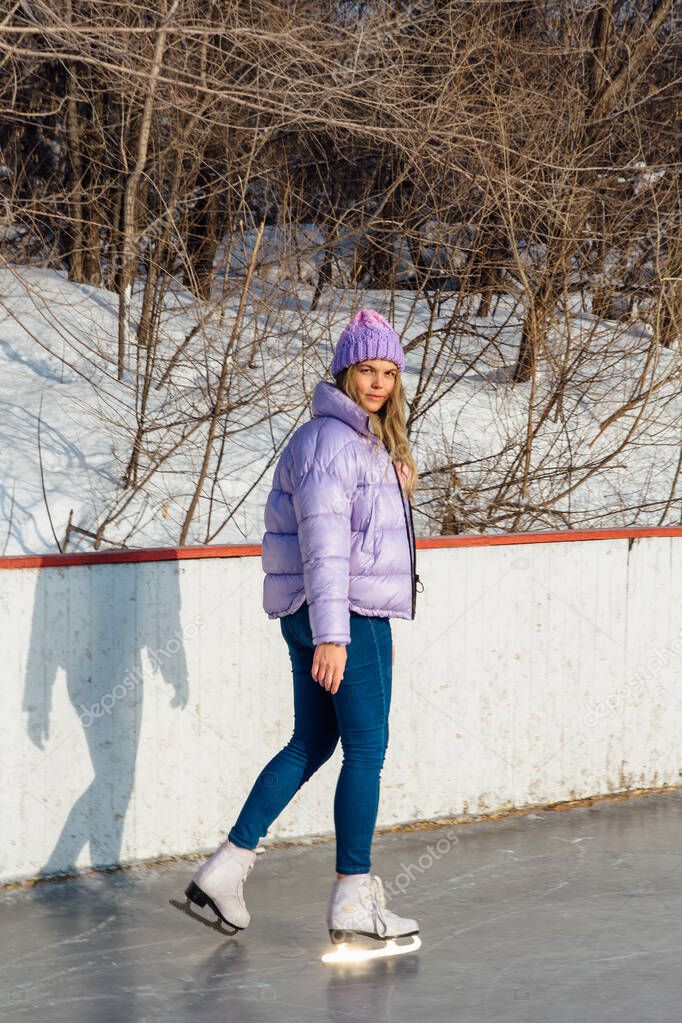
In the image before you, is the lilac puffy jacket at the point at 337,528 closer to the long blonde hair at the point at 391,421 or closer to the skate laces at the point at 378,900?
the long blonde hair at the point at 391,421

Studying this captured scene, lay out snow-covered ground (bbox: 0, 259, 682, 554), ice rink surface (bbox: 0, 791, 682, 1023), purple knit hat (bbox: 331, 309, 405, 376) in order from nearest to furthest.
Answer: ice rink surface (bbox: 0, 791, 682, 1023), purple knit hat (bbox: 331, 309, 405, 376), snow-covered ground (bbox: 0, 259, 682, 554)

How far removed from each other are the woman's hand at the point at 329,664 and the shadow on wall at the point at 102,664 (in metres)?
1.06

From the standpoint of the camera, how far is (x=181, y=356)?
8.78 meters

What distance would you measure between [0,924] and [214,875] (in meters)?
0.66

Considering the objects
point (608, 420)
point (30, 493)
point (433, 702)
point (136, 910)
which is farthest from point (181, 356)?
point (136, 910)

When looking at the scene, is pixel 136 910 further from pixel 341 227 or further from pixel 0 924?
pixel 341 227

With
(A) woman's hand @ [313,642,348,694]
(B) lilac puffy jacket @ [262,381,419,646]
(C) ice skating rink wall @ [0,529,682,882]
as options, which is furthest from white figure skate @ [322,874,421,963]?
(C) ice skating rink wall @ [0,529,682,882]

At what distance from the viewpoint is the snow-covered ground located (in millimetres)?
8641

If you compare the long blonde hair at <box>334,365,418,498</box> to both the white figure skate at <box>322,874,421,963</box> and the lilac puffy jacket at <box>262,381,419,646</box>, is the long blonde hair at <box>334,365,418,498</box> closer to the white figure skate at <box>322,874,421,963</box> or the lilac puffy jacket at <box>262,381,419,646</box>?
the lilac puffy jacket at <box>262,381,419,646</box>

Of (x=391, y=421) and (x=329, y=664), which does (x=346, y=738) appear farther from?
(x=391, y=421)

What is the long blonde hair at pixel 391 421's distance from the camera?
334 cm

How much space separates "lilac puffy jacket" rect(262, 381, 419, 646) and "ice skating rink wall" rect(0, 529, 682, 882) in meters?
0.83

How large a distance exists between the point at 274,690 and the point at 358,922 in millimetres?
1161

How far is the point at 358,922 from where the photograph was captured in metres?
3.31
